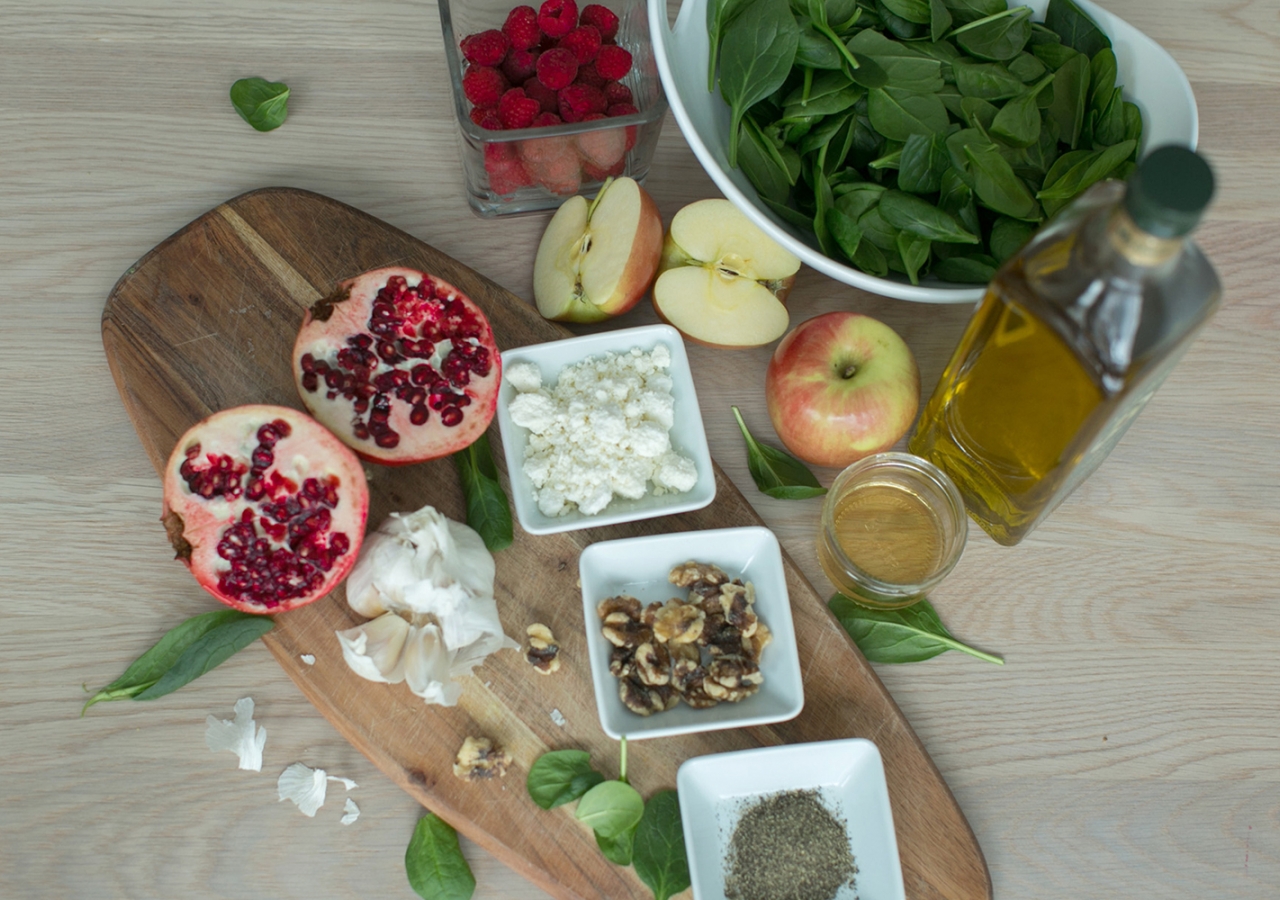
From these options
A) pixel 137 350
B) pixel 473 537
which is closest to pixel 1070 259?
pixel 473 537

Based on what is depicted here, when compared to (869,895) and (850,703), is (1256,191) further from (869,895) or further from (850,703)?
(869,895)

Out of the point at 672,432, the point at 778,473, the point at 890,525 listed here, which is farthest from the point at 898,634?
the point at 672,432

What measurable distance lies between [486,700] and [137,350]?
0.63m

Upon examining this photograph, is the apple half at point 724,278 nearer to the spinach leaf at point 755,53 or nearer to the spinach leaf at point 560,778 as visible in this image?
the spinach leaf at point 755,53

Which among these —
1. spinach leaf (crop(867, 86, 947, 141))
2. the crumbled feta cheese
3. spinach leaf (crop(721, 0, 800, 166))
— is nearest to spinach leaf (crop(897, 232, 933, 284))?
spinach leaf (crop(867, 86, 947, 141))

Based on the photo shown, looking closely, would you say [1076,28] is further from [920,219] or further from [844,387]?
[844,387]

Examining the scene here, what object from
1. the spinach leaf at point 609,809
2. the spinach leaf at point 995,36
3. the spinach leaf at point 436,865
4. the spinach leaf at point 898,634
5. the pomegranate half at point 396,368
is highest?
the spinach leaf at point 995,36

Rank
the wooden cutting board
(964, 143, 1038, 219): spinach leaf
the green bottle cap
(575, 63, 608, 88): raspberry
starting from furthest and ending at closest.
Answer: (575, 63, 608, 88): raspberry
the wooden cutting board
(964, 143, 1038, 219): spinach leaf
the green bottle cap

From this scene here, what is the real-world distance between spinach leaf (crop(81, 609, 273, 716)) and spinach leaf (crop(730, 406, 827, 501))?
63cm

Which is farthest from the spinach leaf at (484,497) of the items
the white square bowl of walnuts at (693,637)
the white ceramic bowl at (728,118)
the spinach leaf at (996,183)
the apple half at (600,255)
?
the spinach leaf at (996,183)

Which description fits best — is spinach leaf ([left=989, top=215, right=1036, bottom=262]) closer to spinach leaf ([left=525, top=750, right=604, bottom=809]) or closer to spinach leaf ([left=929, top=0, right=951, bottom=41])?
spinach leaf ([left=929, top=0, right=951, bottom=41])

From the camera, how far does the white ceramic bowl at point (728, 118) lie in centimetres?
109

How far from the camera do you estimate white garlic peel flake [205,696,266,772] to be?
117 cm

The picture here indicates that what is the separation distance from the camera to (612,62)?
1.22 meters
